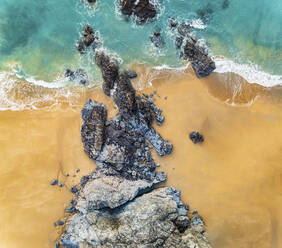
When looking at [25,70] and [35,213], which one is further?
[25,70]

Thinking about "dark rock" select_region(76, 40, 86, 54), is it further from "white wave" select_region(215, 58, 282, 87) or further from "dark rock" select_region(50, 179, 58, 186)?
"white wave" select_region(215, 58, 282, 87)

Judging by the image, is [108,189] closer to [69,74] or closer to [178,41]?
[69,74]

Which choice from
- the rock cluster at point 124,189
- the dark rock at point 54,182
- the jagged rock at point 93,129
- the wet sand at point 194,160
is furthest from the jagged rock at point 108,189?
the dark rock at point 54,182

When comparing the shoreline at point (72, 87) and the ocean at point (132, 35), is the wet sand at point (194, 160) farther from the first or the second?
the ocean at point (132, 35)

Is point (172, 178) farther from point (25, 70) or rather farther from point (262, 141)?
point (25, 70)

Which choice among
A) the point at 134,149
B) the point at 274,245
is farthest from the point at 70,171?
the point at 274,245
